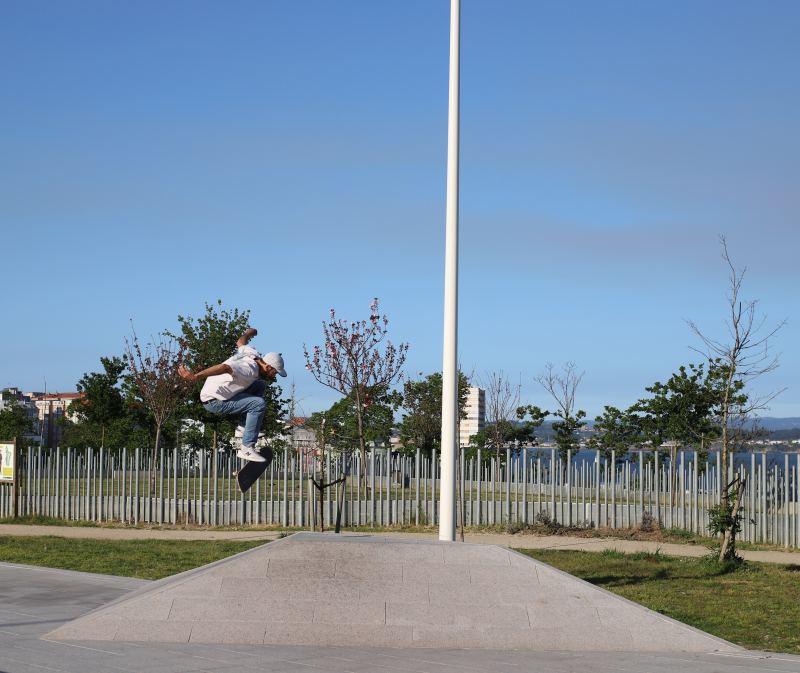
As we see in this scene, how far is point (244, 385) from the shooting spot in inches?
387

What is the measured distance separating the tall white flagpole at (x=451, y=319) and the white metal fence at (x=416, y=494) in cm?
706

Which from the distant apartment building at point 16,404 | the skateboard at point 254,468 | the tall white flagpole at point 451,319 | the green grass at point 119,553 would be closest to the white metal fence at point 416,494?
the green grass at point 119,553

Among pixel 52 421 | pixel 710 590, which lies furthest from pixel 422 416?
pixel 52 421

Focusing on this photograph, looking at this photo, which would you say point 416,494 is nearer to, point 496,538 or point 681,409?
point 496,538

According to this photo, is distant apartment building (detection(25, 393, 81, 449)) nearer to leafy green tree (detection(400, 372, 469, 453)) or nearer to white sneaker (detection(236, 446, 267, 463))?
leafy green tree (detection(400, 372, 469, 453))

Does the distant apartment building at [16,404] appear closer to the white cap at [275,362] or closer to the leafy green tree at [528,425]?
the leafy green tree at [528,425]

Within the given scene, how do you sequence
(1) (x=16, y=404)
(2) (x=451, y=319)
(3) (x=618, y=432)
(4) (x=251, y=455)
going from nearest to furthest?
(4) (x=251, y=455), (2) (x=451, y=319), (3) (x=618, y=432), (1) (x=16, y=404)

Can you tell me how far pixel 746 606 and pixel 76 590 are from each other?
7.51m

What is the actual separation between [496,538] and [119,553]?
6673 millimetres

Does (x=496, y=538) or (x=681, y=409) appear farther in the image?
(x=681, y=409)

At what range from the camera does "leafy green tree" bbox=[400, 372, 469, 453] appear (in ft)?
121

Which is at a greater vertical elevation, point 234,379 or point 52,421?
point 234,379

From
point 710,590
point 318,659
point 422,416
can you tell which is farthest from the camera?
point 422,416

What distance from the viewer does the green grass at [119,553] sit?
13.9m
